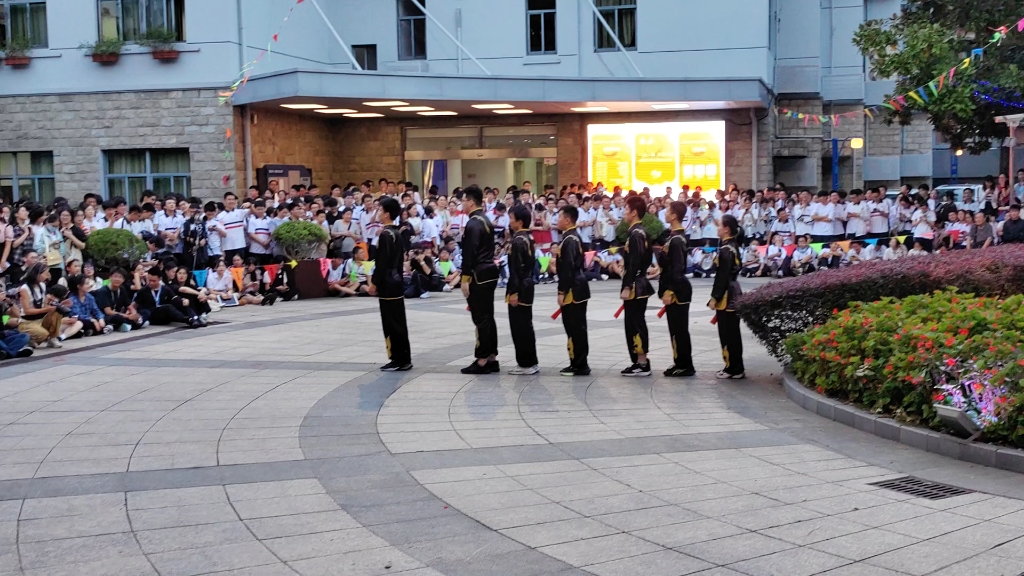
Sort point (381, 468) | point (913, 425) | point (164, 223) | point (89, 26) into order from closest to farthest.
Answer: point (381, 468) → point (913, 425) → point (164, 223) → point (89, 26)

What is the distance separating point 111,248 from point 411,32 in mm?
14557

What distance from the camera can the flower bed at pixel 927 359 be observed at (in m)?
7.50

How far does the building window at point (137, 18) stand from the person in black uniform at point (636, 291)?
15.7 metres

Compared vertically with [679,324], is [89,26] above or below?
above

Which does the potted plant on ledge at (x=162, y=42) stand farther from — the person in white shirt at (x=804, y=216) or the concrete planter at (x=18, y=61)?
the person in white shirt at (x=804, y=216)

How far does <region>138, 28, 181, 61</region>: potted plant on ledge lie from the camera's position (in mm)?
23312

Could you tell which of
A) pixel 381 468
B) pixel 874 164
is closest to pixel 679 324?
pixel 381 468

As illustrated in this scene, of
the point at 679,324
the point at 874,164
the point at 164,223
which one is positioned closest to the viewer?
the point at 679,324

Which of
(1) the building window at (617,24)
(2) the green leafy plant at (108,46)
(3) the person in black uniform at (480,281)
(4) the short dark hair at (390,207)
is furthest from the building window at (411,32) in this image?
(3) the person in black uniform at (480,281)

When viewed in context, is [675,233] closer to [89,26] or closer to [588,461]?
[588,461]

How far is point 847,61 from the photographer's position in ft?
111

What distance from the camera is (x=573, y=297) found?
11320 mm

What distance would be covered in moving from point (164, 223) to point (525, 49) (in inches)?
478

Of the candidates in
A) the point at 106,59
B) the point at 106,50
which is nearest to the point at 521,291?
the point at 106,50
